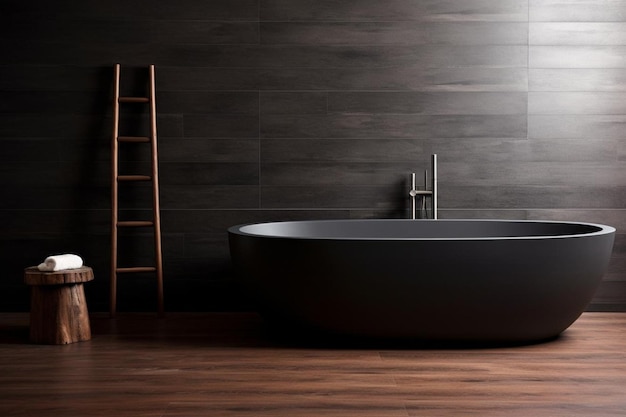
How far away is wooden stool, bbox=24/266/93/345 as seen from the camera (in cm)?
337

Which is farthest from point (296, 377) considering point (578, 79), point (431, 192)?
point (578, 79)

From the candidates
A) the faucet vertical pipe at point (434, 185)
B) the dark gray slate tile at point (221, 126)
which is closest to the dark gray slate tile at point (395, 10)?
the dark gray slate tile at point (221, 126)

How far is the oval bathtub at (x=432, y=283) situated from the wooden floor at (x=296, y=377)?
0.39ft

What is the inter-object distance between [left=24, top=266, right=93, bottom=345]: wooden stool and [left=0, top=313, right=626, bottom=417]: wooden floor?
8cm

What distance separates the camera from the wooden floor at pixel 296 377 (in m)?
2.42

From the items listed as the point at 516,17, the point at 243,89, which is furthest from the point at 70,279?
the point at 516,17

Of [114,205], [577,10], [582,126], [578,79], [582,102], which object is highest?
[577,10]

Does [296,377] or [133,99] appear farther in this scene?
[133,99]

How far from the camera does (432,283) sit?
3.07m

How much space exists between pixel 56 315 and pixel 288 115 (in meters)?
1.73

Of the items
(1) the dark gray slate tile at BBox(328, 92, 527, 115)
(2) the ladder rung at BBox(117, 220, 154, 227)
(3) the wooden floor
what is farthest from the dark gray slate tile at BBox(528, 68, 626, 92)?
(2) the ladder rung at BBox(117, 220, 154, 227)

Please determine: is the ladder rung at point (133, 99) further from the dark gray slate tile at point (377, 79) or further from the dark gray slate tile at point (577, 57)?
the dark gray slate tile at point (577, 57)

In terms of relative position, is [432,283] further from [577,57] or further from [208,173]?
[577,57]

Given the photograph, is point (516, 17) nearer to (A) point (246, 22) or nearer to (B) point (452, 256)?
(A) point (246, 22)
